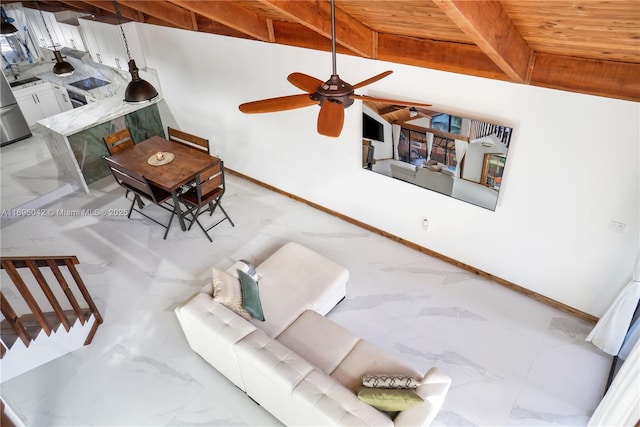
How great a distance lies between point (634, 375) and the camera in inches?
90.6

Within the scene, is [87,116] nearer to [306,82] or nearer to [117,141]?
[117,141]

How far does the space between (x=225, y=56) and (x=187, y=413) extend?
386cm

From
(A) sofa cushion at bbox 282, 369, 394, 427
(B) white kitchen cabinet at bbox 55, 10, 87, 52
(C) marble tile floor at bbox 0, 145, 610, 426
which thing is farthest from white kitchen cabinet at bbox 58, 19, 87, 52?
(A) sofa cushion at bbox 282, 369, 394, 427

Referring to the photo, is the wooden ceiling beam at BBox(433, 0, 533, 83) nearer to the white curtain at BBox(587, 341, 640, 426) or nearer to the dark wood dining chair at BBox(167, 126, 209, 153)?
the white curtain at BBox(587, 341, 640, 426)

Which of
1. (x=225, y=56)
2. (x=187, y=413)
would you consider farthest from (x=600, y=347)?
(x=225, y=56)

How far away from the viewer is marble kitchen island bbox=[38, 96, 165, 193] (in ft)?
17.8

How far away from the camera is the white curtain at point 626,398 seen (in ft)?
7.48

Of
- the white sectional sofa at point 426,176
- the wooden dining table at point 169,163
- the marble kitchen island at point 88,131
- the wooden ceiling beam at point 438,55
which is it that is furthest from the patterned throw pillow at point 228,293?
the marble kitchen island at point 88,131

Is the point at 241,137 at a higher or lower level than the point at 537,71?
lower

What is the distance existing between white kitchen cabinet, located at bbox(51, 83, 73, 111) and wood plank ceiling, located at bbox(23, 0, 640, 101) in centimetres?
450

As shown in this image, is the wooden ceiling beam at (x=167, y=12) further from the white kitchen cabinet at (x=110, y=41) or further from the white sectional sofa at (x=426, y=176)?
the white sectional sofa at (x=426, y=176)

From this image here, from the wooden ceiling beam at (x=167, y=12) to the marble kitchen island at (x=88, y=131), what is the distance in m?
1.48

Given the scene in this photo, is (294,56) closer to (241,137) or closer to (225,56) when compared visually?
(225,56)

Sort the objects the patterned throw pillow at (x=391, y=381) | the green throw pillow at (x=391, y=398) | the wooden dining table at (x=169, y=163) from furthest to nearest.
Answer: the wooden dining table at (x=169, y=163), the patterned throw pillow at (x=391, y=381), the green throw pillow at (x=391, y=398)
